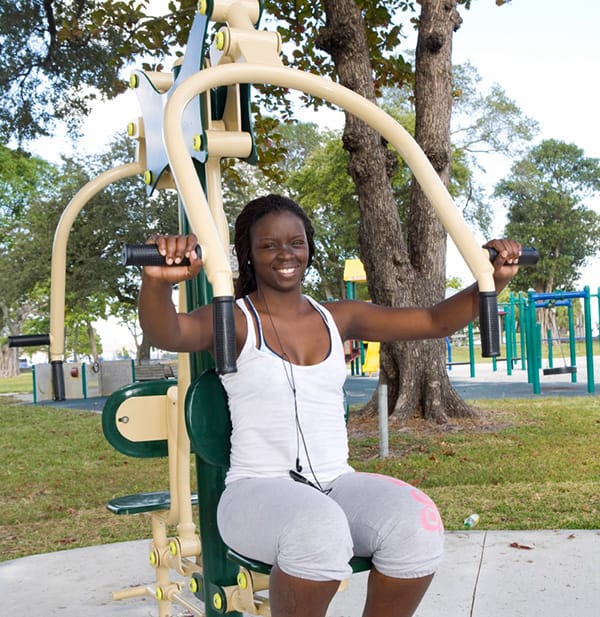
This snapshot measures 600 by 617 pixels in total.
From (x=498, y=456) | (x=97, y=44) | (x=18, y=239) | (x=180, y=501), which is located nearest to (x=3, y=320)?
(x=18, y=239)

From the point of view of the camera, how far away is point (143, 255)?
1.67m

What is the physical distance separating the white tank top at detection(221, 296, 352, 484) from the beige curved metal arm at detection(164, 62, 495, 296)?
Result: 49 centimetres

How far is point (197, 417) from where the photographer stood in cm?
216

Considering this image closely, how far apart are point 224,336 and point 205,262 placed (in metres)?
0.17

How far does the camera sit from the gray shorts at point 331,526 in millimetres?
1751

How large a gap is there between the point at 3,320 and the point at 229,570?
3220 cm

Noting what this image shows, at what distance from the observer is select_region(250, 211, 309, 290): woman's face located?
2203mm

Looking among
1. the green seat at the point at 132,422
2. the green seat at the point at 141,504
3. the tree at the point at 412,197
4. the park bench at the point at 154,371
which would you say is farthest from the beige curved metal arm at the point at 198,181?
the park bench at the point at 154,371

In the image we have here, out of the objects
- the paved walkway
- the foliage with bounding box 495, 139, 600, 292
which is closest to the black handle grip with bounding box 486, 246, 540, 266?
the paved walkway

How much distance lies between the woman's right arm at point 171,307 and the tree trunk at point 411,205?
568 centimetres

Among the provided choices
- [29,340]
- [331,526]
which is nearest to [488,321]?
[331,526]

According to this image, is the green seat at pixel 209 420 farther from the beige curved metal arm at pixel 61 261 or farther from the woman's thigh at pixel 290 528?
the beige curved metal arm at pixel 61 261

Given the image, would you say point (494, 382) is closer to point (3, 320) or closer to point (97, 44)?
point (97, 44)

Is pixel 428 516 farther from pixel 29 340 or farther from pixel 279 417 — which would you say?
pixel 29 340
